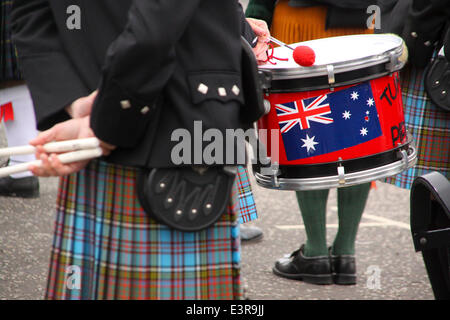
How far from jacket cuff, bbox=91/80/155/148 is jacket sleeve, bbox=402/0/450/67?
5.89 ft

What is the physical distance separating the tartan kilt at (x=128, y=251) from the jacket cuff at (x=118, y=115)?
12 cm

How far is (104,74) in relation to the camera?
1.46 metres

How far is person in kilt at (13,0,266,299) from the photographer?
4.90 feet

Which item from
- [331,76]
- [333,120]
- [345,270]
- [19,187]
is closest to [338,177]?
[333,120]

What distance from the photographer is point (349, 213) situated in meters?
3.49

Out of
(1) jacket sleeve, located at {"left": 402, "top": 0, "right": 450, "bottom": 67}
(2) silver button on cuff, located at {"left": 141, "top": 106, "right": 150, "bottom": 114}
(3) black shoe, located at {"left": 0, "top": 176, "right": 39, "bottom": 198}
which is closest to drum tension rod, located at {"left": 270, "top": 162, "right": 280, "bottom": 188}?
(1) jacket sleeve, located at {"left": 402, "top": 0, "right": 450, "bottom": 67}

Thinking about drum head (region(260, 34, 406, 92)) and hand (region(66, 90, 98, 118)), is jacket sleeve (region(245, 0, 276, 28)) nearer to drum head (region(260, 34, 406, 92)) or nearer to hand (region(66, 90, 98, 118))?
drum head (region(260, 34, 406, 92))

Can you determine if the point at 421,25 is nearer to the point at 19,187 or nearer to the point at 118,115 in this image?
the point at 118,115

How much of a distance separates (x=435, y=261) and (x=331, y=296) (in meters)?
1.32

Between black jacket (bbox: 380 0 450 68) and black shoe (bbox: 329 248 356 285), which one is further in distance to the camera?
black shoe (bbox: 329 248 356 285)

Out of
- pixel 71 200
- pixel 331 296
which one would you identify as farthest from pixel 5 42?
pixel 71 200

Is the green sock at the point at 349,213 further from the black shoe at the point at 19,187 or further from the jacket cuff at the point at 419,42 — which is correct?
A: the black shoe at the point at 19,187

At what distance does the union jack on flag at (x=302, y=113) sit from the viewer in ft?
7.95

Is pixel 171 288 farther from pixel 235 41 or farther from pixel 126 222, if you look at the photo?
pixel 235 41
